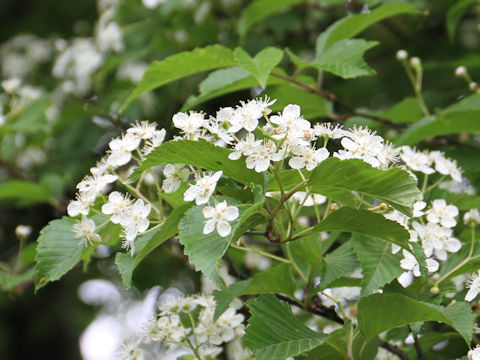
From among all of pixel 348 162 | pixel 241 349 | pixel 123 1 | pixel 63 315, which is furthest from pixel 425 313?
pixel 63 315

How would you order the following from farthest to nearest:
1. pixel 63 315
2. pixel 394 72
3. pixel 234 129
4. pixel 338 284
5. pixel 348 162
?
1. pixel 63 315
2. pixel 394 72
3. pixel 338 284
4. pixel 234 129
5. pixel 348 162

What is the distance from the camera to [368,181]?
126cm

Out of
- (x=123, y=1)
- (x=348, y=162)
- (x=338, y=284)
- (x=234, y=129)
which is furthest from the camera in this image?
(x=123, y=1)

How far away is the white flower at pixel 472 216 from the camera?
1655mm

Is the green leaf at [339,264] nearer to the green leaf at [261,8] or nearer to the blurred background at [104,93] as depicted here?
the blurred background at [104,93]

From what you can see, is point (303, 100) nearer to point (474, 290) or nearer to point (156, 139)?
point (156, 139)

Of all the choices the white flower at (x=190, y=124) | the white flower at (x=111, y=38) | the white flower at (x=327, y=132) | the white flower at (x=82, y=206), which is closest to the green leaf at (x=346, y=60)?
the white flower at (x=327, y=132)

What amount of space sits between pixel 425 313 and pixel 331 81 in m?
2.32

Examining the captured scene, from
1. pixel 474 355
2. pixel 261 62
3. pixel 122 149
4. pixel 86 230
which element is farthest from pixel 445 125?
pixel 86 230

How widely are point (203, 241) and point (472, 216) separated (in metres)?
0.83

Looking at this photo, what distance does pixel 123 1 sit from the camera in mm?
3504

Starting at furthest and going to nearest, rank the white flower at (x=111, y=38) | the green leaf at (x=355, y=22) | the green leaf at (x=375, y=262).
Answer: the white flower at (x=111, y=38)
the green leaf at (x=355, y=22)
the green leaf at (x=375, y=262)

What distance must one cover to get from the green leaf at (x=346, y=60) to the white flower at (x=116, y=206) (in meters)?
0.83

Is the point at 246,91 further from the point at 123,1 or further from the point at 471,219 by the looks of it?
the point at 471,219
